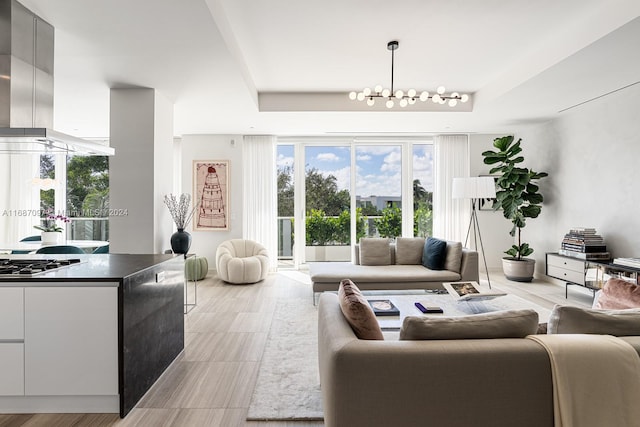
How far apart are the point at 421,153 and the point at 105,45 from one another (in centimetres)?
549

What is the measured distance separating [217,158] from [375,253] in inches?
135

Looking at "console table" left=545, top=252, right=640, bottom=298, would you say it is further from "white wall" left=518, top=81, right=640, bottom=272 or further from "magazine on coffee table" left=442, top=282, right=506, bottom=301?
"magazine on coffee table" left=442, top=282, right=506, bottom=301

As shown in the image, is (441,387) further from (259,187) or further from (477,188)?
(259,187)

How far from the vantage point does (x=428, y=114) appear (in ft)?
17.2

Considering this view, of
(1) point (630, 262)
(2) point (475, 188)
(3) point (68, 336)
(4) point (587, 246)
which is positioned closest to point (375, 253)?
(2) point (475, 188)

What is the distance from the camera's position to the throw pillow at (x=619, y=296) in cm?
202

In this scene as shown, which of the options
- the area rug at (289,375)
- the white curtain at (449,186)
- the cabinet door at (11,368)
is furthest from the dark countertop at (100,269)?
the white curtain at (449,186)

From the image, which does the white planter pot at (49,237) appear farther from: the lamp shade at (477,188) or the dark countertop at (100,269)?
the lamp shade at (477,188)

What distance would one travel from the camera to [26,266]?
2.36 meters

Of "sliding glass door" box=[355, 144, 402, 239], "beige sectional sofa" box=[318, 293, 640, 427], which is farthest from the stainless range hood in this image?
"sliding glass door" box=[355, 144, 402, 239]

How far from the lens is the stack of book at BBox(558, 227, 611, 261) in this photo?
4485 mm

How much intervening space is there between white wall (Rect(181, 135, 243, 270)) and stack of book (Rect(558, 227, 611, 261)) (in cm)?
513

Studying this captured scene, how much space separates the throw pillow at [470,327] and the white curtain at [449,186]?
529 cm

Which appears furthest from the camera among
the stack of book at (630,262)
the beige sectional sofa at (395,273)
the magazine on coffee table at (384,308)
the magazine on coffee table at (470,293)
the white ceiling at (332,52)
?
the beige sectional sofa at (395,273)
